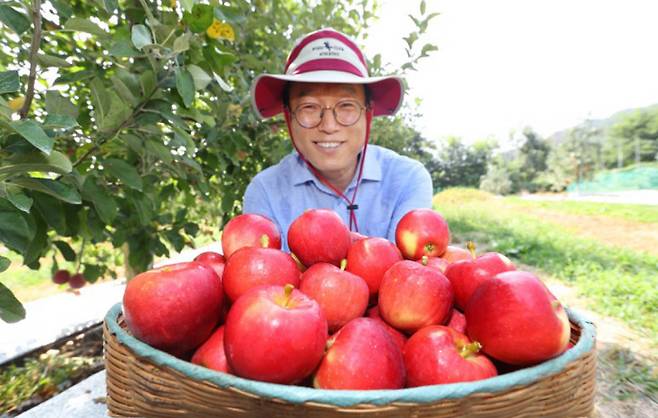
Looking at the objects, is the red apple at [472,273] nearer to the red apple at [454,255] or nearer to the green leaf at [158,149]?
the red apple at [454,255]

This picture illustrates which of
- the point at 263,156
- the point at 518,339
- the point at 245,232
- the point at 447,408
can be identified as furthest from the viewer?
the point at 263,156

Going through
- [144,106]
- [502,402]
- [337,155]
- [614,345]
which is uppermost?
[144,106]

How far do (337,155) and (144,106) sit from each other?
2.45 ft

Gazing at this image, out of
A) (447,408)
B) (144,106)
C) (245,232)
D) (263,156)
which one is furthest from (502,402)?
(263,156)

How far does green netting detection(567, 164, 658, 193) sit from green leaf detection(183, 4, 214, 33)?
26.8m

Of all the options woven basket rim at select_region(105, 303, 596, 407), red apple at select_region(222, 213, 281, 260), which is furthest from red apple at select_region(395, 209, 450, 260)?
woven basket rim at select_region(105, 303, 596, 407)

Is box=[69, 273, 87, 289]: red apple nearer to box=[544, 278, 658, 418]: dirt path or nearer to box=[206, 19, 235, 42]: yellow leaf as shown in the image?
box=[206, 19, 235, 42]: yellow leaf

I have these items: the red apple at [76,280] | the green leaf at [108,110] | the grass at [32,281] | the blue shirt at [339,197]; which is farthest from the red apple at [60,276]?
the green leaf at [108,110]

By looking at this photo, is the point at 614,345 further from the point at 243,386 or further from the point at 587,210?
the point at 587,210

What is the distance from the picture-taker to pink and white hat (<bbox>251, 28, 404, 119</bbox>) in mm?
1644

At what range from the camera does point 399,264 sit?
97 centimetres

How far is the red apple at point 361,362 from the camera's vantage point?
0.76 metres

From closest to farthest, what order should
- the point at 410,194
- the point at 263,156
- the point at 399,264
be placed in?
the point at 399,264 → the point at 410,194 → the point at 263,156

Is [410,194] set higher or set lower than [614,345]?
higher
